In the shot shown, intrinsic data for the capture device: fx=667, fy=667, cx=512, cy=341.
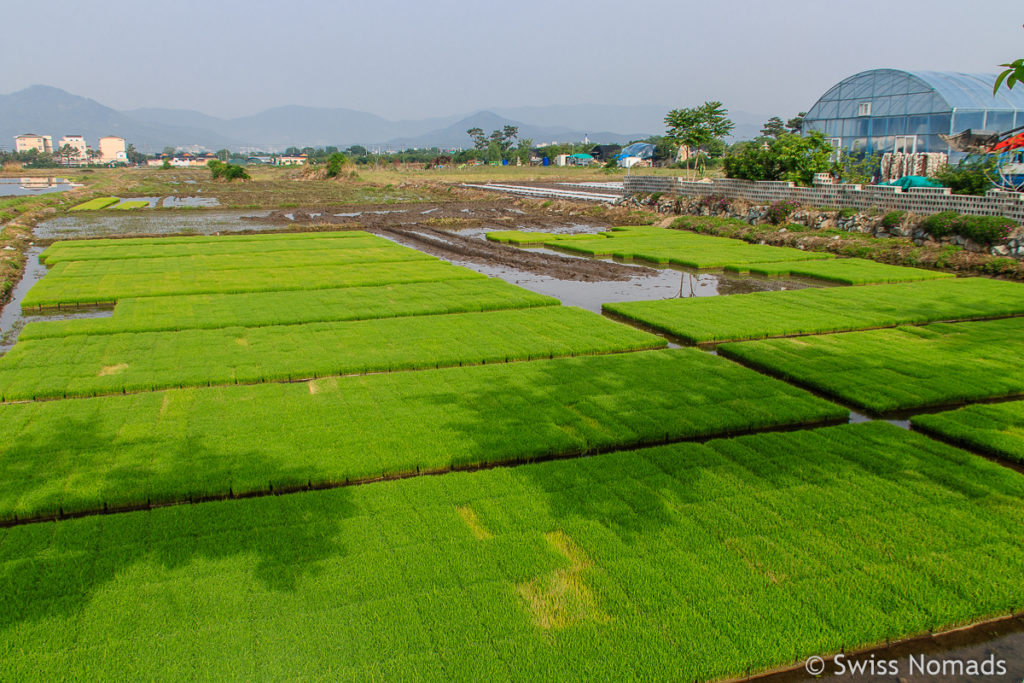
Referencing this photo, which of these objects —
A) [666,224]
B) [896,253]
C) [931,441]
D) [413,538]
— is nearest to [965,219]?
[896,253]

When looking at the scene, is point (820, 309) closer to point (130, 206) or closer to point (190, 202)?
point (130, 206)

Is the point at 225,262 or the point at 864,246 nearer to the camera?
the point at 225,262

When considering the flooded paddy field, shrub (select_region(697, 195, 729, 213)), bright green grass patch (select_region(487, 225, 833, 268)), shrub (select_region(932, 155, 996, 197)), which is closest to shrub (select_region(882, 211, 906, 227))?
shrub (select_region(932, 155, 996, 197))

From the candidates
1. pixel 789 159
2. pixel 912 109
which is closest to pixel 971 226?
pixel 789 159

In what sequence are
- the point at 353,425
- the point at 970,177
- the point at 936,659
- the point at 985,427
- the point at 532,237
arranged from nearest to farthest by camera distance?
the point at 936,659 → the point at 985,427 → the point at 353,425 → the point at 970,177 → the point at 532,237

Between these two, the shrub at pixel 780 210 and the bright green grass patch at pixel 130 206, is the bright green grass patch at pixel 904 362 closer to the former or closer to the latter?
the shrub at pixel 780 210

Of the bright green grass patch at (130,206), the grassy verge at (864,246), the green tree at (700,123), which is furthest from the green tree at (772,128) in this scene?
the bright green grass patch at (130,206)
